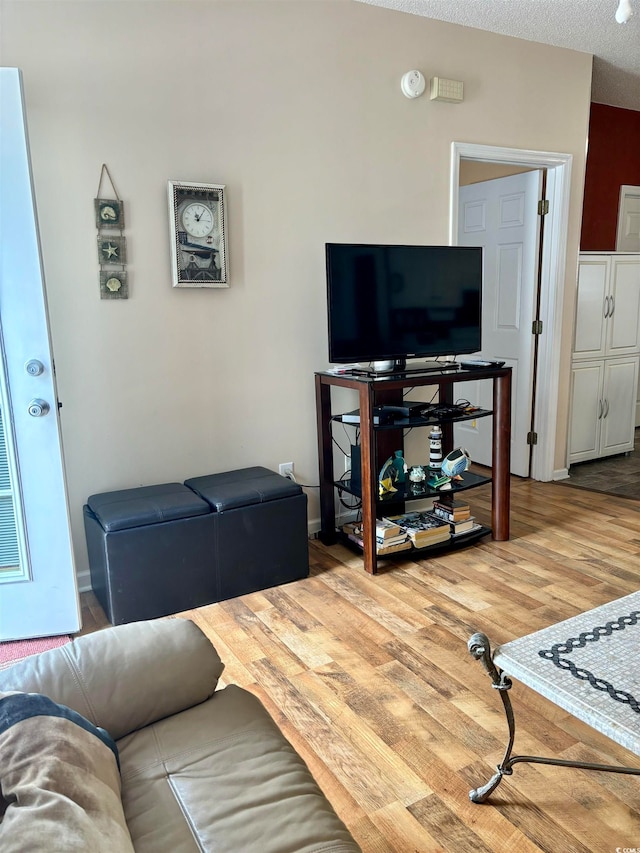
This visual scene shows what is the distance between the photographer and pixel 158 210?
2.85m

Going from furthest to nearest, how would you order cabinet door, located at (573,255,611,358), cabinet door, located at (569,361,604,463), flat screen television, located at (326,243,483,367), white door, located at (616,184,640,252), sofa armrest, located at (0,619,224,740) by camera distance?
white door, located at (616,184,640,252) → cabinet door, located at (569,361,604,463) → cabinet door, located at (573,255,611,358) → flat screen television, located at (326,243,483,367) → sofa armrest, located at (0,619,224,740)

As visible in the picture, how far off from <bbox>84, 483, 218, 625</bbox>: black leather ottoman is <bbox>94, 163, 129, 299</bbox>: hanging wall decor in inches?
36.1

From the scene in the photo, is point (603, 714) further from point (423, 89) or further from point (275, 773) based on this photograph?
point (423, 89)

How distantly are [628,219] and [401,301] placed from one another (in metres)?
3.33

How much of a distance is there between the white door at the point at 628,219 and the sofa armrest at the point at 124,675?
5.22 metres

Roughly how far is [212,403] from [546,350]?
2.36 metres

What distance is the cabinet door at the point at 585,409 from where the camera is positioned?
4.55 meters

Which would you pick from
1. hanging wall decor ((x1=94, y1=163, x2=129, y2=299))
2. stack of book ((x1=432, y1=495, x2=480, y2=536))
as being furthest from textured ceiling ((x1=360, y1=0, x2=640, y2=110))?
stack of book ((x1=432, y1=495, x2=480, y2=536))

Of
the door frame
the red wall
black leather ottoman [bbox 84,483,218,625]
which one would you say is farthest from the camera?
the red wall

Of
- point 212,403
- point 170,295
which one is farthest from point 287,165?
point 212,403

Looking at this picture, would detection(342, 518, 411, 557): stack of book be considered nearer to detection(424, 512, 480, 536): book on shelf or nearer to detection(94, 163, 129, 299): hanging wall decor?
detection(424, 512, 480, 536): book on shelf

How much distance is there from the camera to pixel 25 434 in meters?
2.37

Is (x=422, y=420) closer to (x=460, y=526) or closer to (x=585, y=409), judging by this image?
(x=460, y=526)

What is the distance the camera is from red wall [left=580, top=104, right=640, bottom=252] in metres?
5.04
